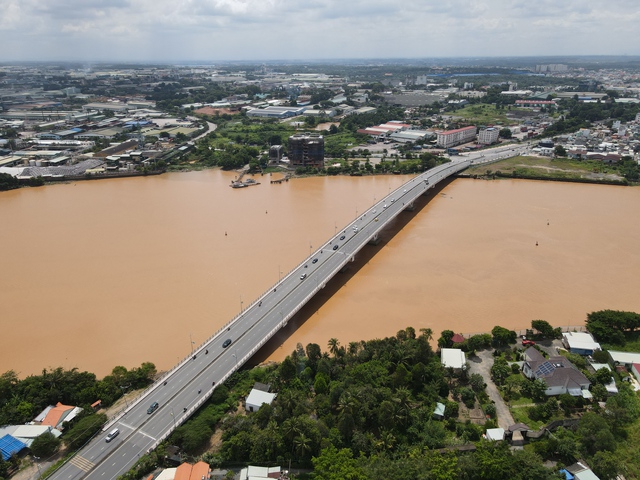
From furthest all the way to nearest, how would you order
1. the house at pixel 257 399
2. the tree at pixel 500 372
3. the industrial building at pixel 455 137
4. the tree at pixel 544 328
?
the industrial building at pixel 455 137 → the tree at pixel 544 328 → the tree at pixel 500 372 → the house at pixel 257 399

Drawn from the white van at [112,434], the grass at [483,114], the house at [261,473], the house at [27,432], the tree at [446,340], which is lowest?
the house at [27,432]

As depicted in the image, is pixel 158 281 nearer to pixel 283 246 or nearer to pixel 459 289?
pixel 283 246

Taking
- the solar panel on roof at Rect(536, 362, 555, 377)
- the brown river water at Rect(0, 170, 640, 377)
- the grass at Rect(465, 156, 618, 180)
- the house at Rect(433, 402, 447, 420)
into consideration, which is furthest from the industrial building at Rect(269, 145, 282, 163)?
the house at Rect(433, 402, 447, 420)

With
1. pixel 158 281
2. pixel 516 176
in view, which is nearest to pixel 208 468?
pixel 158 281

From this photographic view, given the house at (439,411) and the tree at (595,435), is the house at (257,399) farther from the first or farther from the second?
the tree at (595,435)

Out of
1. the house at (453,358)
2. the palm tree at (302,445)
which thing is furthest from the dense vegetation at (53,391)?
the house at (453,358)

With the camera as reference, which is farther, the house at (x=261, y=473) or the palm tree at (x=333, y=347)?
the palm tree at (x=333, y=347)

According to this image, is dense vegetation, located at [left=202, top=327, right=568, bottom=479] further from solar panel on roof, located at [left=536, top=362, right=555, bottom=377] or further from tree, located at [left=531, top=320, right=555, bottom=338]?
tree, located at [left=531, top=320, right=555, bottom=338]
